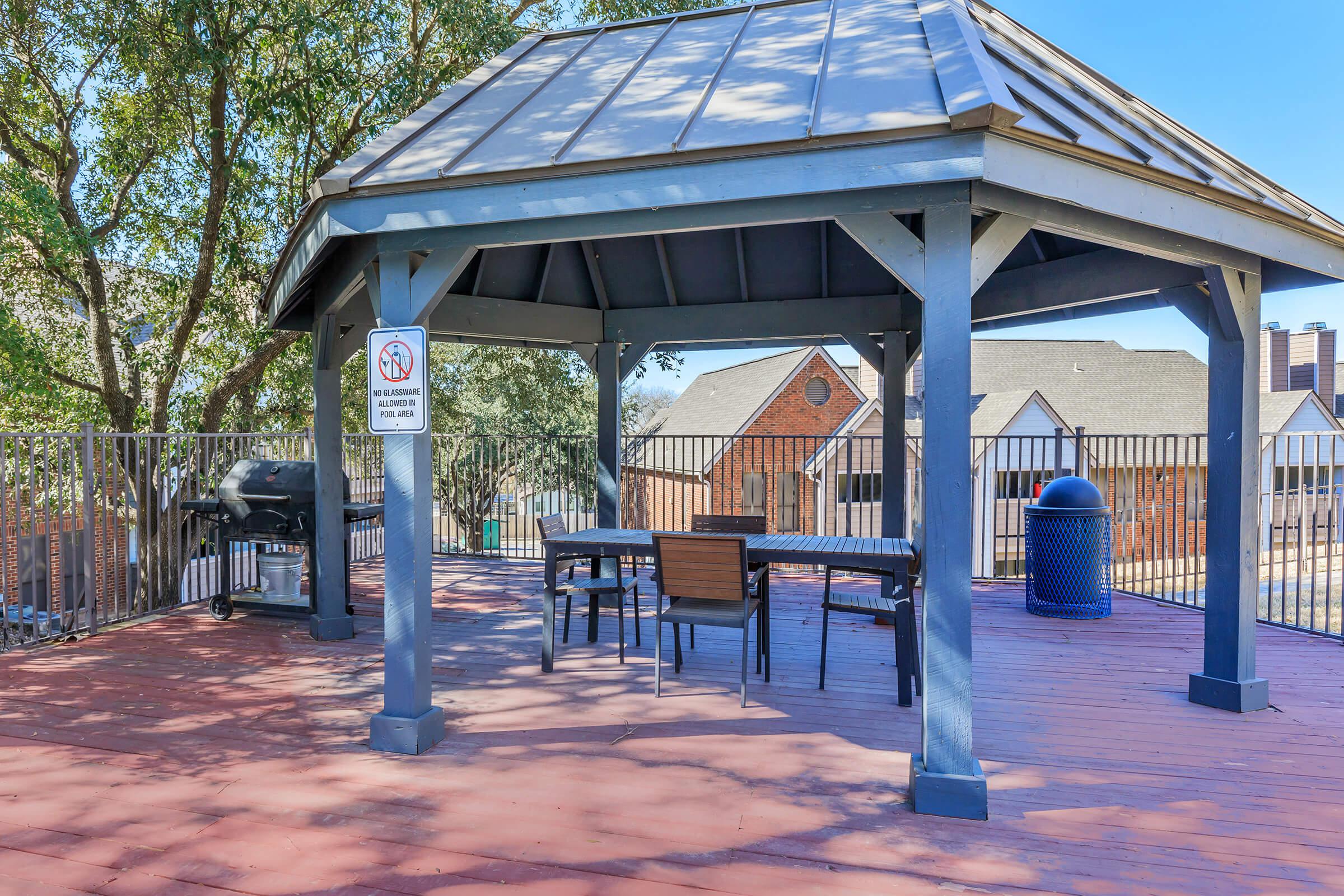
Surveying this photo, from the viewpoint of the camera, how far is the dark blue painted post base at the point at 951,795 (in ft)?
9.32

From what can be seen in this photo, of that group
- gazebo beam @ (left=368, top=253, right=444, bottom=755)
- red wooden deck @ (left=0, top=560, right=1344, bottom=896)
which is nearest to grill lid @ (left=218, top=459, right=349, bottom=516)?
red wooden deck @ (left=0, top=560, right=1344, bottom=896)

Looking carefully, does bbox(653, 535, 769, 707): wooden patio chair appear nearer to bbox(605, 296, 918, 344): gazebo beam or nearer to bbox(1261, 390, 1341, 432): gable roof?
bbox(605, 296, 918, 344): gazebo beam

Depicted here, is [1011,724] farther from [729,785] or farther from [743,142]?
[743,142]

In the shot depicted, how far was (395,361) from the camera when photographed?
11.4 feet

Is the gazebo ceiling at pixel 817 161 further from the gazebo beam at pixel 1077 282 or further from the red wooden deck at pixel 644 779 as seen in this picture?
the red wooden deck at pixel 644 779

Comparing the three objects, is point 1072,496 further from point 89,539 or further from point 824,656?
point 89,539

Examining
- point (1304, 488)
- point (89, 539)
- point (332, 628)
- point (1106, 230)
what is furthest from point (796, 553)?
point (89, 539)

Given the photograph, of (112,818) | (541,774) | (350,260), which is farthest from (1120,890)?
(350,260)

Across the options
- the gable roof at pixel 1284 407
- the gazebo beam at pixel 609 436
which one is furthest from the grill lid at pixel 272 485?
the gable roof at pixel 1284 407

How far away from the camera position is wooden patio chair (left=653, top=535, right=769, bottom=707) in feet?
13.3

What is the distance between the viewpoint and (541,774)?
324cm

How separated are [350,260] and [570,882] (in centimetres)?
357

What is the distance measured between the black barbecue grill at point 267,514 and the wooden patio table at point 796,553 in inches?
76.3

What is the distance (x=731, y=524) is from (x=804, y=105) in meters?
2.99
